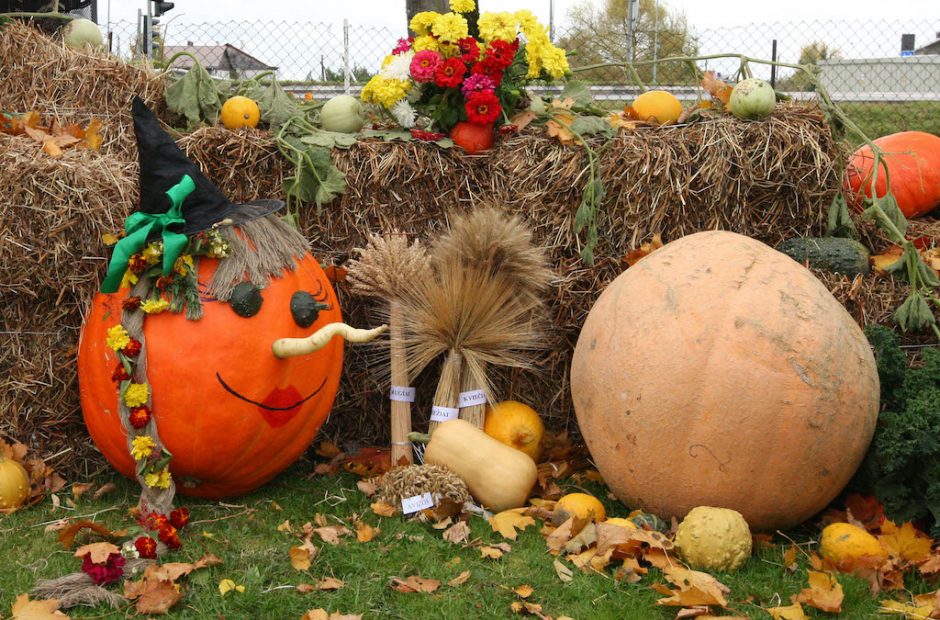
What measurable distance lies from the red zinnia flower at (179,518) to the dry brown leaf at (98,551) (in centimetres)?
24

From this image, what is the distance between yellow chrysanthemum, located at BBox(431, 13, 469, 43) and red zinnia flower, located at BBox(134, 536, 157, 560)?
282 cm

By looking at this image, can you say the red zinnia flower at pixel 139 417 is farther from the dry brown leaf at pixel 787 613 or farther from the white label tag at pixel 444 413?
the dry brown leaf at pixel 787 613

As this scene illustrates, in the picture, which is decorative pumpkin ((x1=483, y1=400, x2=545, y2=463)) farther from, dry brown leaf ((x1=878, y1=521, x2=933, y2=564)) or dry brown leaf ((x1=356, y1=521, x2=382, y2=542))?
dry brown leaf ((x1=878, y1=521, x2=933, y2=564))

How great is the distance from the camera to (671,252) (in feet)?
12.6

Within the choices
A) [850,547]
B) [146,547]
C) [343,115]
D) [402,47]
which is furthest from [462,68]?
[850,547]

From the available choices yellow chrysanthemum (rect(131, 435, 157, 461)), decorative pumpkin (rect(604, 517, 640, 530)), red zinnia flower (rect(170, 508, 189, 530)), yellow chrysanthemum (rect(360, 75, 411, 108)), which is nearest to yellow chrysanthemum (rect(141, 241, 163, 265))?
yellow chrysanthemum (rect(131, 435, 157, 461))

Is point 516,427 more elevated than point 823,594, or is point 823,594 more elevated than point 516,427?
point 516,427

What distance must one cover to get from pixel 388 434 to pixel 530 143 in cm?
168

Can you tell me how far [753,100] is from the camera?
466cm

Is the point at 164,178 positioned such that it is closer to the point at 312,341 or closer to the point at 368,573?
the point at 312,341

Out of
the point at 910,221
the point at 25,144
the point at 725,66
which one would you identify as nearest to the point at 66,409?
the point at 25,144

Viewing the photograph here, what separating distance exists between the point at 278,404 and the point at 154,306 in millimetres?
632

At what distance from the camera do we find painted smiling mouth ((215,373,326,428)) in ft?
12.2

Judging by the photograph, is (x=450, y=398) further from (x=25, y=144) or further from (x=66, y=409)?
(x=25, y=144)
